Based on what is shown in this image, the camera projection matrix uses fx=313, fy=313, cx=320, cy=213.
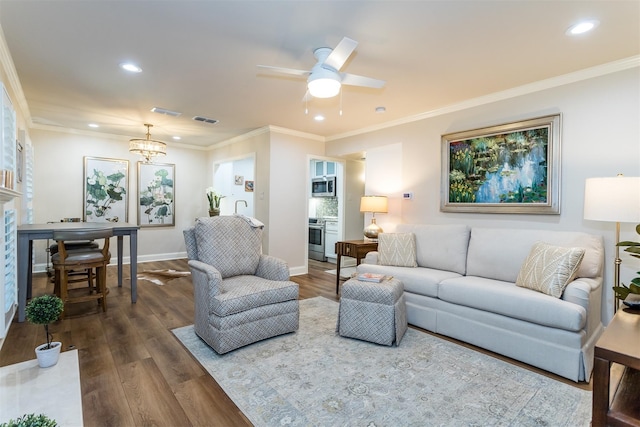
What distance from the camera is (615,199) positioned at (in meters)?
2.33

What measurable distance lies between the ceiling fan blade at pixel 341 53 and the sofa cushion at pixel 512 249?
7.41 ft

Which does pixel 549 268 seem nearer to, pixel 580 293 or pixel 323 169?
pixel 580 293

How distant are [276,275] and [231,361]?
2.84 feet

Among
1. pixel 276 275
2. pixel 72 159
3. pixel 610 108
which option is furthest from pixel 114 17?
pixel 72 159

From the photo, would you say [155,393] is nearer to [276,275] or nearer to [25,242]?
[276,275]

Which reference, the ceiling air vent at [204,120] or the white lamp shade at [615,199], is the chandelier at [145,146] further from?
the white lamp shade at [615,199]

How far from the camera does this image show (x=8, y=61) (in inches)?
109

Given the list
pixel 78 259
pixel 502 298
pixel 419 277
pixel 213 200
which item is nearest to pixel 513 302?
pixel 502 298

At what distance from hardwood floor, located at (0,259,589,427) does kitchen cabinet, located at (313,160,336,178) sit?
142 inches

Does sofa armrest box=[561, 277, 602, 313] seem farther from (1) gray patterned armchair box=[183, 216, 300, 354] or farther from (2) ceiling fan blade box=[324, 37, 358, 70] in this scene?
(2) ceiling fan blade box=[324, 37, 358, 70]

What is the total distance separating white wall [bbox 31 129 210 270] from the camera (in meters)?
5.23

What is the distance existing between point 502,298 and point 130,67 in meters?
3.83

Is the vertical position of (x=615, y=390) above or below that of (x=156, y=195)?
below

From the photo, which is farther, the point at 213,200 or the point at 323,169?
the point at 323,169
